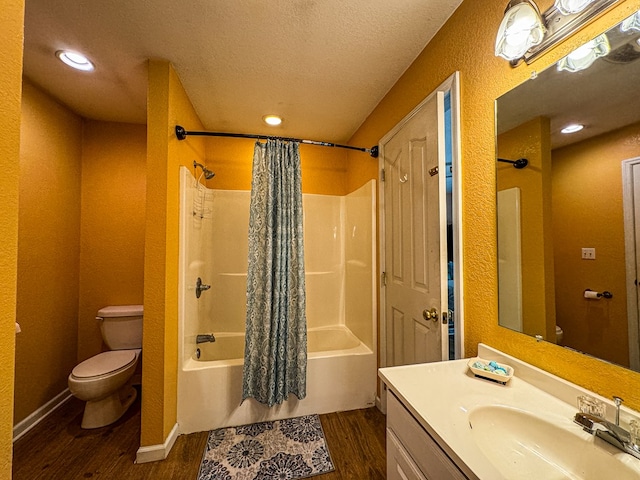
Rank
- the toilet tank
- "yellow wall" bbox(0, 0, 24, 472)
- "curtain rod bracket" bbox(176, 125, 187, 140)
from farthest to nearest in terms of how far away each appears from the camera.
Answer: the toilet tank, "curtain rod bracket" bbox(176, 125, 187, 140), "yellow wall" bbox(0, 0, 24, 472)

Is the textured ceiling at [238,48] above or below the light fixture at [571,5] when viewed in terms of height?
above

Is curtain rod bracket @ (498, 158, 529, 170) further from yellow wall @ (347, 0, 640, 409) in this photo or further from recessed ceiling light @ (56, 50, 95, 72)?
recessed ceiling light @ (56, 50, 95, 72)

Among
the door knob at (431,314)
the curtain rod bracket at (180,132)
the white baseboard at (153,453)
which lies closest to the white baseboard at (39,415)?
the white baseboard at (153,453)

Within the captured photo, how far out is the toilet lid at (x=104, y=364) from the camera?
170cm

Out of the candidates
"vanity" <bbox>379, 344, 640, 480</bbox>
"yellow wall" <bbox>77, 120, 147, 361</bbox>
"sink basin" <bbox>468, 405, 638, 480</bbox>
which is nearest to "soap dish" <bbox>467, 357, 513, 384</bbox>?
"vanity" <bbox>379, 344, 640, 480</bbox>

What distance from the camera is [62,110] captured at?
2055 millimetres

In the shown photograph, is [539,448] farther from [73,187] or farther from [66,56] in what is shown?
[73,187]

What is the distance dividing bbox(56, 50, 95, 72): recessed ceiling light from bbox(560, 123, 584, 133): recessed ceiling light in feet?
8.18

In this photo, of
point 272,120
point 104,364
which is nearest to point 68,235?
point 104,364

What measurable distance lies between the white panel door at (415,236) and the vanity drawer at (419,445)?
511mm

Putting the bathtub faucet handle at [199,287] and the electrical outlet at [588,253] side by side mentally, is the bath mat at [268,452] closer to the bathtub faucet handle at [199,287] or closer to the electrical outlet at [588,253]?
the bathtub faucet handle at [199,287]

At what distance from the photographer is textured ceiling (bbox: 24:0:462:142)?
4.00 feet

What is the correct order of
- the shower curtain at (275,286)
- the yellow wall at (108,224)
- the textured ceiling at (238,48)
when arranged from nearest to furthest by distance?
the textured ceiling at (238,48)
the shower curtain at (275,286)
the yellow wall at (108,224)

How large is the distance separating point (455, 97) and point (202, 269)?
2.27 meters
